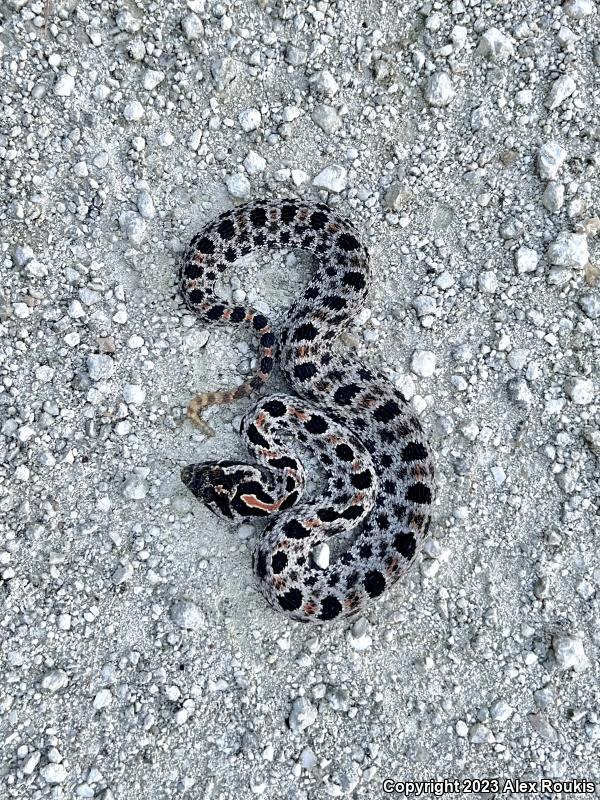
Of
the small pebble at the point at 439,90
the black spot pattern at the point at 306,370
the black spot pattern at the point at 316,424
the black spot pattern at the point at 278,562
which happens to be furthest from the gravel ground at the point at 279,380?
the black spot pattern at the point at 316,424

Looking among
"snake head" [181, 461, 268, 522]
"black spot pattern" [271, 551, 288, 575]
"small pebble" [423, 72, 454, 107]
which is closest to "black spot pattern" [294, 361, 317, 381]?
"snake head" [181, 461, 268, 522]

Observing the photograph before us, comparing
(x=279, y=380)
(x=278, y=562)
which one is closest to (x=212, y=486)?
(x=278, y=562)

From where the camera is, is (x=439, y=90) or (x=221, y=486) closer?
(x=221, y=486)

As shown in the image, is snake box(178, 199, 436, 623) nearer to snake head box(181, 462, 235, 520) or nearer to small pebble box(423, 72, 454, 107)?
snake head box(181, 462, 235, 520)

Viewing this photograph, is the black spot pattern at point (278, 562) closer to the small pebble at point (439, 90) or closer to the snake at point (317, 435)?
the snake at point (317, 435)

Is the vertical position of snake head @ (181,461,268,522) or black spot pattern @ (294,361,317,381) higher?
black spot pattern @ (294,361,317,381)

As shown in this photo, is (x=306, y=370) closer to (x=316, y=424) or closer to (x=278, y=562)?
(x=316, y=424)

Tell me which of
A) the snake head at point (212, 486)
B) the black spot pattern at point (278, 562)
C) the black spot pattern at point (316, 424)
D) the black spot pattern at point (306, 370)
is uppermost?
the black spot pattern at point (306, 370)
